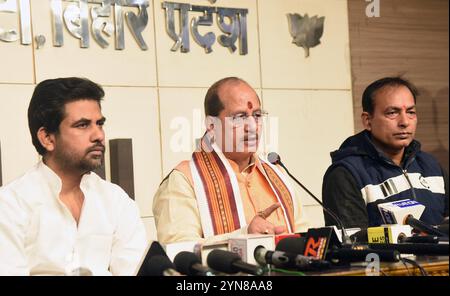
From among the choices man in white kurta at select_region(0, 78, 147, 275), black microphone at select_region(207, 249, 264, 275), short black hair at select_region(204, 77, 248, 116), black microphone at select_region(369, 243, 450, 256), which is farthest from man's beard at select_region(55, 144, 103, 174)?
black microphone at select_region(369, 243, 450, 256)

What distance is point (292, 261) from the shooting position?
211 cm

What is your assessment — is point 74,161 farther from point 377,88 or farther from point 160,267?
point 377,88

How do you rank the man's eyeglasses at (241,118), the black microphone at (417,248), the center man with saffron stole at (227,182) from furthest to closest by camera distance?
the man's eyeglasses at (241,118), the center man with saffron stole at (227,182), the black microphone at (417,248)

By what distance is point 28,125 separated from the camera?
2.63 meters

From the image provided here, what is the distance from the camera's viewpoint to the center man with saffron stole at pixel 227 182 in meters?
2.76

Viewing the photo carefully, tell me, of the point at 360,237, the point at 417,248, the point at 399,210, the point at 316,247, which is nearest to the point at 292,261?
the point at 316,247

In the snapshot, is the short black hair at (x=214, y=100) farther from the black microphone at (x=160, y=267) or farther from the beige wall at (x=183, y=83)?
the black microphone at (x=160, y=267)

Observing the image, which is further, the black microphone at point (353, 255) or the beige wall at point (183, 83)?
the beige wall at point (183, 83)

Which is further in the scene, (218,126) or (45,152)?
(218,126)

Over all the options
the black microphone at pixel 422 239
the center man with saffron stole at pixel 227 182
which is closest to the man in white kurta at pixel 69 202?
the center man with saffron stole at pixel 227 182

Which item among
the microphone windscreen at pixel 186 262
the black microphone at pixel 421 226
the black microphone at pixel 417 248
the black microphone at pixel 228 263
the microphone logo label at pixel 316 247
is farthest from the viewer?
the black microphone at pixel 421 226

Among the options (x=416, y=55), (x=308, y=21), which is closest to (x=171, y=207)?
(x=308, y=21)
